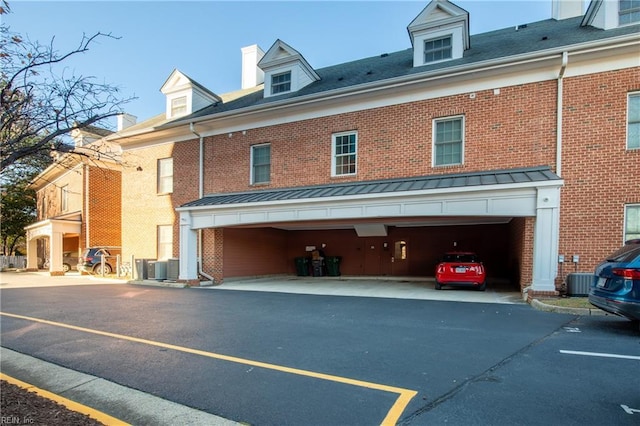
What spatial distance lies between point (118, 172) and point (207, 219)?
45.7 ft

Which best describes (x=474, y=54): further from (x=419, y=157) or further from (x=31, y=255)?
(x=31, y=255)

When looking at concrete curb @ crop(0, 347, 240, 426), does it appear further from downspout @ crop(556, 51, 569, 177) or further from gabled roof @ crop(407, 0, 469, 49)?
gabled roof @ crop(407, 0, 469, 49)

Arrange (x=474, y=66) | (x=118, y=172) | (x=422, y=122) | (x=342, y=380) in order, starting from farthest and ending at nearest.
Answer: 1. (x=118, y=172)
2. (x=422, y=122)
3. (x=474, y=66)
4. (x=342, y=380)

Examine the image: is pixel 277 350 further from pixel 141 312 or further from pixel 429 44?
pixel 429 44

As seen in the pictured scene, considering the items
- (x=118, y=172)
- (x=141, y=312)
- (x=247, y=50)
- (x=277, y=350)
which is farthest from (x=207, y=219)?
(x=118, y=172)

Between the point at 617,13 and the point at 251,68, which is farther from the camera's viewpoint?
the point at 251,68

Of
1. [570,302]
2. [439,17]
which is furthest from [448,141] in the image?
[570,302]

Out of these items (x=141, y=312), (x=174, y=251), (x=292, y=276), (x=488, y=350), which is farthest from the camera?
(x=292, y=276)

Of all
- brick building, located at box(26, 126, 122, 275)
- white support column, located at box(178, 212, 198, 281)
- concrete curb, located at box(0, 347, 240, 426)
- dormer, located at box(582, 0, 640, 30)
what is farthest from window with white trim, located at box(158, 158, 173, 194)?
dormer, located at box(582, 0, 640, 30)

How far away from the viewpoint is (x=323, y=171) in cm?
1445

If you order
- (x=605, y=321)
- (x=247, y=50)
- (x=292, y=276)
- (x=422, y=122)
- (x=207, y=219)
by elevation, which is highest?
(x=247, y=50)

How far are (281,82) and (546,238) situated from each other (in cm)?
1234

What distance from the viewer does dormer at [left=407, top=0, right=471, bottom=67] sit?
44.2ft

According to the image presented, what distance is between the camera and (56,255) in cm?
2252
